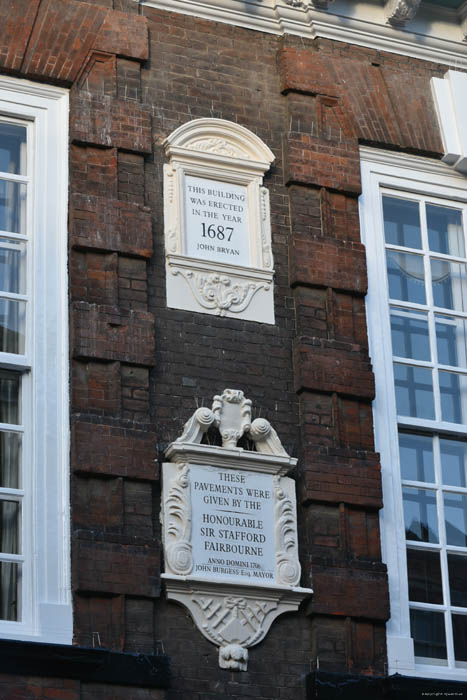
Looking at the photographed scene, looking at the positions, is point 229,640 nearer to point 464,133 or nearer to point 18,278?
point 18,278

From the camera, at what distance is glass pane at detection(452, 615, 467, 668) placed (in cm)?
1327

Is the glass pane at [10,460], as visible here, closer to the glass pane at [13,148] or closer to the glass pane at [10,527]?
the glass pane at [10,527]

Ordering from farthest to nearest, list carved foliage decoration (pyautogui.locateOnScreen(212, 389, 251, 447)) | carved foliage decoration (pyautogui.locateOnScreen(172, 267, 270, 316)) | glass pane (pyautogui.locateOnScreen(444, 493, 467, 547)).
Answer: glass pane (pyautogui.locateOnScreen(444, 493, 467, 547)), carved foliage decoration (pyautogui.locateOnScreen(172, 267, 270, 316)), carved foliage decoration (pyautogui.locateOnScreen(212, 389, 251, 447))

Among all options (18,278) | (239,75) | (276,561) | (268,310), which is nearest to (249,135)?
(239,75)

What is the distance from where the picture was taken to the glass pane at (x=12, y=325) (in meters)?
12.9

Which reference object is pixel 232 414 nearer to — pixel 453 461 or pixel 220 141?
pixel 453 461

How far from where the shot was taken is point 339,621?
12.8m

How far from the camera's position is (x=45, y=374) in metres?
12.8

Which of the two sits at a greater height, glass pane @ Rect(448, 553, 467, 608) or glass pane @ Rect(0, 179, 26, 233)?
glass pane @ Rect(0, 179, 26, 233)

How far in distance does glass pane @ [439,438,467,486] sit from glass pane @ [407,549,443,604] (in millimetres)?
756

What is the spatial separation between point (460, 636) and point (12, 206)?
199 inches

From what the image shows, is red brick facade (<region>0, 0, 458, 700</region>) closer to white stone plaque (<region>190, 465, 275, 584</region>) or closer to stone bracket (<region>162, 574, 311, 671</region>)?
stone bracket (<region>162, 574, 311, 671</region>)

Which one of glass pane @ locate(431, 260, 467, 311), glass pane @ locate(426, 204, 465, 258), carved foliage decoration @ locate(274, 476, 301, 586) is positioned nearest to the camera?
carved foliage decoration @ locate(274, 476, 301, 586)

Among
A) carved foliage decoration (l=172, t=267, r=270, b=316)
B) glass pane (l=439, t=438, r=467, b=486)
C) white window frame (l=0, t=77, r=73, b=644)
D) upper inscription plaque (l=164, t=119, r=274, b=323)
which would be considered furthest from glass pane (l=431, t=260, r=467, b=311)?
white window frame (l=0, t=77, r=73, b=644)
